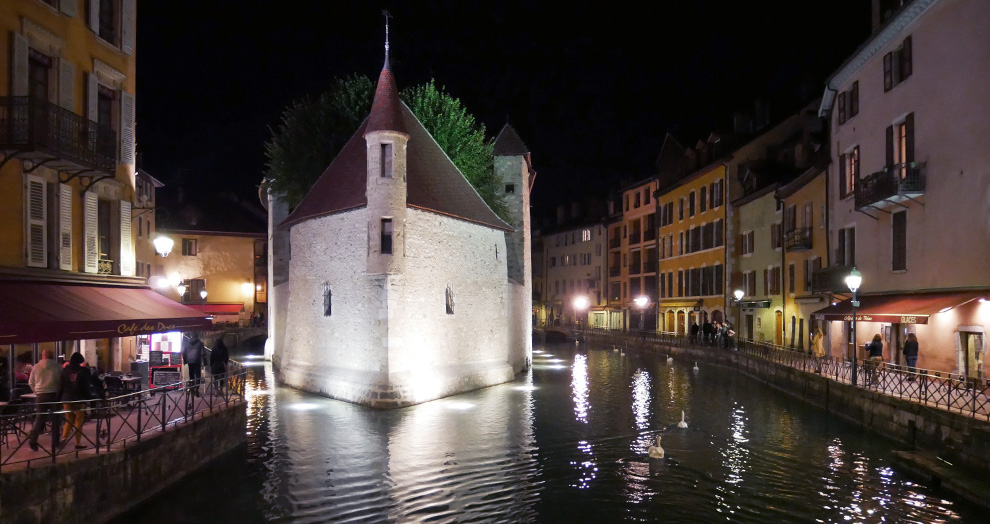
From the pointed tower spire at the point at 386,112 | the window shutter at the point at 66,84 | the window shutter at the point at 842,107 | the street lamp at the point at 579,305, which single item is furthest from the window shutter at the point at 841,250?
the street lamp at the point at 579,305

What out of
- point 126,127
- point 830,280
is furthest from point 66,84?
point 830,280

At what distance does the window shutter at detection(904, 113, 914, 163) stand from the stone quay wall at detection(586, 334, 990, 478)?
25.1 feet

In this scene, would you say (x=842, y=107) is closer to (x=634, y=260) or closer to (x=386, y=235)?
(x=386, y=235)

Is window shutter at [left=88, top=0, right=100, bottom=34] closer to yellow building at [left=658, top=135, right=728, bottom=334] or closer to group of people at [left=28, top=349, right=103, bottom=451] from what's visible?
group of people at [left=28, top=349, right=103, bottom=451]

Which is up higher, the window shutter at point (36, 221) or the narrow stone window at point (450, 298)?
the window shutter at point (36, 221)

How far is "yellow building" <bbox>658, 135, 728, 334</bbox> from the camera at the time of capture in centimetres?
4650

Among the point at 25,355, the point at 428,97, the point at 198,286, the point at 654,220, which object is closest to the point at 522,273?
the point at 428,97

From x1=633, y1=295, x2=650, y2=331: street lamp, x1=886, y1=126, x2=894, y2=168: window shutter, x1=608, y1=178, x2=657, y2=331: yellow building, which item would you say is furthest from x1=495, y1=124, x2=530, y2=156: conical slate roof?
x1=633, y1=295, x2=650, y2=331: street lamp

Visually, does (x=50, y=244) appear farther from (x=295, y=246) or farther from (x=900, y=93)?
(x=900, y=93)

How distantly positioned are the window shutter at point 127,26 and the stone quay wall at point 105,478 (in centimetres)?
976

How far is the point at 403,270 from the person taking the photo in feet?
79.6

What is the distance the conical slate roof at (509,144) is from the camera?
3806 centimetres

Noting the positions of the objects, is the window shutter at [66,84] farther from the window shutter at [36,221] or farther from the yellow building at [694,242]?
the yellow building at [694,242]

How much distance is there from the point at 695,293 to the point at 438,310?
95.2 ft
